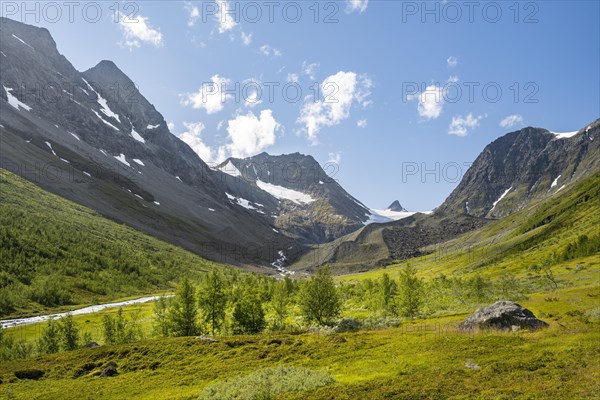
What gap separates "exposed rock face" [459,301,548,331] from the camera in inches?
1703

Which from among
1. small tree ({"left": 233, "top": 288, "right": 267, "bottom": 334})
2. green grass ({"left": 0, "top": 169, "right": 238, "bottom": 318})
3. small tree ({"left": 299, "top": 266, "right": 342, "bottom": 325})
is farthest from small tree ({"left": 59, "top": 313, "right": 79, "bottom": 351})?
green grass ({"left": 0, "top": 169, "right": 238, "bottom": 318})

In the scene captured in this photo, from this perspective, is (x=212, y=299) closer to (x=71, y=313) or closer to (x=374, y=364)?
(x=374, y=364)

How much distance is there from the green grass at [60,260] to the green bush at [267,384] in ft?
335

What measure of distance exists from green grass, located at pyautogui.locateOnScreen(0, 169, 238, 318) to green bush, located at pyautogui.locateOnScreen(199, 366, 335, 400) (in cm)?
10211

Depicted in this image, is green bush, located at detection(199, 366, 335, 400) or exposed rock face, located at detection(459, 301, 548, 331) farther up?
exposed rock face, located at detection(459, 301, 548, 331)

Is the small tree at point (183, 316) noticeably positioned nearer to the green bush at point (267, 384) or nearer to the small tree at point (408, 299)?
the green bush at point (267, 384)

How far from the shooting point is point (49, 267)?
134m

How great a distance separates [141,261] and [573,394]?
182m

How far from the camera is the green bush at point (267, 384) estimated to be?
2870 cm

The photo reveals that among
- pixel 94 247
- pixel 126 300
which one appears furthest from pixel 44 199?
pixel 126 300

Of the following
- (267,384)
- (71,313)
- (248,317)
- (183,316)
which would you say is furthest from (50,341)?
(71,313)

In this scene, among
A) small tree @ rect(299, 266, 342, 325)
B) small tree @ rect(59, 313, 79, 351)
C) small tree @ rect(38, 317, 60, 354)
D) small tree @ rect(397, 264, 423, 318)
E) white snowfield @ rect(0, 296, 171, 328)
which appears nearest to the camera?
small tree @ rect(59, 313, 79, 351)

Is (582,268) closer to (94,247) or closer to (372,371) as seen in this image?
(372,371)

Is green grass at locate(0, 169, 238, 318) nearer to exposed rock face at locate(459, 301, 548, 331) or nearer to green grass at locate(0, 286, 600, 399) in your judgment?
green grass at locate(0, 286, 600, 399)
